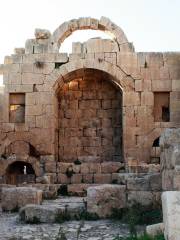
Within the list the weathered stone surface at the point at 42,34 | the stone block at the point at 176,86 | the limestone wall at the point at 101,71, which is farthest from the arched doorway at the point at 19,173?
the stone block at the point at 176,86

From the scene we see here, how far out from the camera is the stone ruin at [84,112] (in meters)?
14.6

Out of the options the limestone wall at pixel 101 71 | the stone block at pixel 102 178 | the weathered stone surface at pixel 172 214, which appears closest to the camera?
the weathered stone surface at pixel 172 214

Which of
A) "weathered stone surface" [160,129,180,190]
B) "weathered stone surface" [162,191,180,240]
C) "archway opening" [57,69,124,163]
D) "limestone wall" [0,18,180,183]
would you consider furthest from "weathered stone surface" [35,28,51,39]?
"weathered stone surface" [162,191,180,240]

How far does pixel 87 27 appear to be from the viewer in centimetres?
1521

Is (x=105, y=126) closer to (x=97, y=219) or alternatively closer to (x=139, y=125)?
(x=139, y=125)

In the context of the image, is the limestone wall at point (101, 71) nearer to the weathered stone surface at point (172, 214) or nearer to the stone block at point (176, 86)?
the stone block at point (176, 86)

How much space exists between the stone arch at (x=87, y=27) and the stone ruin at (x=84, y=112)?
4 cm

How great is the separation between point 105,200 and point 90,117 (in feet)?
25.9

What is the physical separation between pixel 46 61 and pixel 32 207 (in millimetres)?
8411

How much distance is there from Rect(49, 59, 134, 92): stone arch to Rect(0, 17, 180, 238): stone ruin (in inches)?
1.5

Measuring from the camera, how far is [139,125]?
1462 centimetres

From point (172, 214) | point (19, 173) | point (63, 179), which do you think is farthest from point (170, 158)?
point (19, 173)

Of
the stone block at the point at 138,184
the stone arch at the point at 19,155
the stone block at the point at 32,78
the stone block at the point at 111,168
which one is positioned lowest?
the stone block at the point at 138,184

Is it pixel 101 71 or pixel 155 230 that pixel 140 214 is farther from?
pixel 101 71
